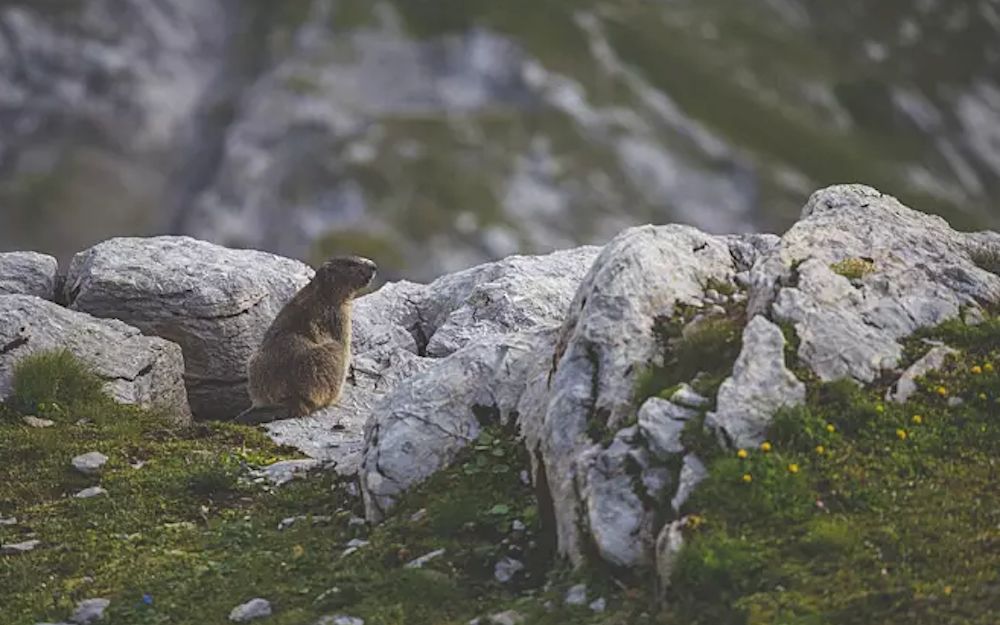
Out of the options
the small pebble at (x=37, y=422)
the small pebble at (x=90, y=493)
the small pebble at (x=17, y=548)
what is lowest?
the small pebble at (x=17, y=548)

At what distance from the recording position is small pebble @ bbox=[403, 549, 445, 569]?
1652 cm

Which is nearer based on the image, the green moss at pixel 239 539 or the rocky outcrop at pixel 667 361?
the rocky outcrop at pixel 667 361

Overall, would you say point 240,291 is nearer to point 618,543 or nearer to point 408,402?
point 408,402

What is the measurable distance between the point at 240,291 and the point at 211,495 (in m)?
9.48

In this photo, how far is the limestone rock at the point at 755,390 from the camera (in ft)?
51.2

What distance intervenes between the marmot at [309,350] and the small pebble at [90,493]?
546cm

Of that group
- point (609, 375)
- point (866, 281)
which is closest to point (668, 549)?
point (609, 375)

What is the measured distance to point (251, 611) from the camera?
634 inches

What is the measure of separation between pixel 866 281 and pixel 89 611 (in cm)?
1039

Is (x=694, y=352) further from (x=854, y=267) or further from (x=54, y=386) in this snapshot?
(x=54, y=386)

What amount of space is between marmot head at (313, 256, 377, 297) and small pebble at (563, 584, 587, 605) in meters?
14.9

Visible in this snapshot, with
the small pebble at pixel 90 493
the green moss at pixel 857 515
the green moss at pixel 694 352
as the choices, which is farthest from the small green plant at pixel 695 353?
the small pebble at pixel 90 493

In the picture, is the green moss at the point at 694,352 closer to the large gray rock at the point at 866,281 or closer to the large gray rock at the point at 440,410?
the large gray rock at the point at 866,281

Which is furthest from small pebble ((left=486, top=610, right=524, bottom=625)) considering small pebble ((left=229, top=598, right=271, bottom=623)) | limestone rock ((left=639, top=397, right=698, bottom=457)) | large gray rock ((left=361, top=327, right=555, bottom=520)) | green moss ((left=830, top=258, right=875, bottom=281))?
green moss ((left=830, top=258, right=875, bottom=281))
